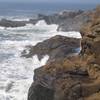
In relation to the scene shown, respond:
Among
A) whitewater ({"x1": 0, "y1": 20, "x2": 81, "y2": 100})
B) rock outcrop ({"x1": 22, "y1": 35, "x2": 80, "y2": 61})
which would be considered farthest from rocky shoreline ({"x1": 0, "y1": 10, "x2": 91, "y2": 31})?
rock outcrop ({"x1": 22, "y1": 35, "x2": 80, "y2": 61})

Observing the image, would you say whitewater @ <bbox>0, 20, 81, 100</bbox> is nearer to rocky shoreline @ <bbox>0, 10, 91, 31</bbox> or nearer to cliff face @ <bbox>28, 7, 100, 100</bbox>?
cliff face @ <bbox>28, 7, 100, 100</bbox>

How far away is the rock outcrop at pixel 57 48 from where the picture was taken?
31.7 meters

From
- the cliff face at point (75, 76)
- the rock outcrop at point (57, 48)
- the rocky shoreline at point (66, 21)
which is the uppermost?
→ the cliff face at point (75, 76)

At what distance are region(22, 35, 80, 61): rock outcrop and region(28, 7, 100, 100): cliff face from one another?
10173mm

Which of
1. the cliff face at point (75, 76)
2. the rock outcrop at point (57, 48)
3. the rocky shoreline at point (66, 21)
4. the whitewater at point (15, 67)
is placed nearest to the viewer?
the cliff face at point (75, 76)

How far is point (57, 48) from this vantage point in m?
33.8

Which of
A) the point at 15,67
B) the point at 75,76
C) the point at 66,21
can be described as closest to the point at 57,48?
the point at 15,67

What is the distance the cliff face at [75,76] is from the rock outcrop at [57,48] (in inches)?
401

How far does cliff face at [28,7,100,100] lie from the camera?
1772cm

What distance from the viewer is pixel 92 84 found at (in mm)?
17781

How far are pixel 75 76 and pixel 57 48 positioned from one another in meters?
15.0

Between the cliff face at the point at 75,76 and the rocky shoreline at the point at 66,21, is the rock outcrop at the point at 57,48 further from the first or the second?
the rocky shoreline at the point at 66,21

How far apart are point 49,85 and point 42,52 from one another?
1653cm

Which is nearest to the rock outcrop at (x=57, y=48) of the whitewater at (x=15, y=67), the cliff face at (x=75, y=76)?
the whitewater at (x=15, y=67)
